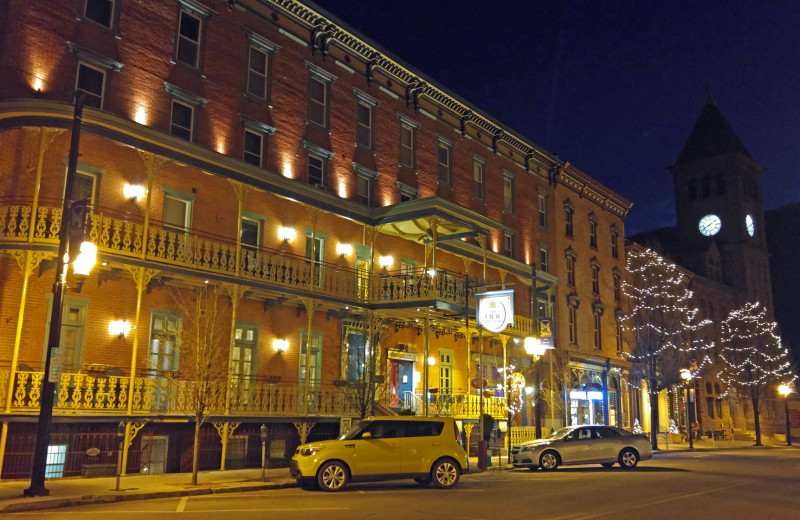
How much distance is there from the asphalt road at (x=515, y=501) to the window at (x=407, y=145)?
51.9 ft

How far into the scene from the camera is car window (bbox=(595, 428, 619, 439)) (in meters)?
23.1

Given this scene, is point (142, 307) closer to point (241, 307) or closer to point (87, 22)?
point (241, 307)

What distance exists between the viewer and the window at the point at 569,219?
42281 mm

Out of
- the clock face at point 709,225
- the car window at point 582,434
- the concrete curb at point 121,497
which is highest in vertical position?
the clock face at point 709,225

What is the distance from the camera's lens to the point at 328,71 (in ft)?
90.1

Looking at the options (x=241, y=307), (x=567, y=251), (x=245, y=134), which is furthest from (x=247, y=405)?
(x=567, y=251)

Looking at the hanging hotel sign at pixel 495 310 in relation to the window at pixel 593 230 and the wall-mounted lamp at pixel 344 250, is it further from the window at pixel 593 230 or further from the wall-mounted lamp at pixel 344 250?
the window at pixel 593 230

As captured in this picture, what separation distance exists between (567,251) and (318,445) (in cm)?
2891

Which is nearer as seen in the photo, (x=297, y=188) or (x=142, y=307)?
(x=142, y=307)

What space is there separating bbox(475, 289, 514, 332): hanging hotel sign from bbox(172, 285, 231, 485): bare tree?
870 centimetres

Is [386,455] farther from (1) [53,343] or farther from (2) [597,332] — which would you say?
(2) [597,332]

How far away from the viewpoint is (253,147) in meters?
24.5

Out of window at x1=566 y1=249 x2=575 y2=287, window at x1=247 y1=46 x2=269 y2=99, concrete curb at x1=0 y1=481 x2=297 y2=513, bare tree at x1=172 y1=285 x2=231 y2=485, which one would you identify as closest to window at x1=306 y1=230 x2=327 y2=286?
bare tree at x1=172 y1=285 x2=231 y2=485

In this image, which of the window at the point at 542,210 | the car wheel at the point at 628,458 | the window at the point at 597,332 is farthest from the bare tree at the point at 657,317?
the car wheel at the point at 628,458
